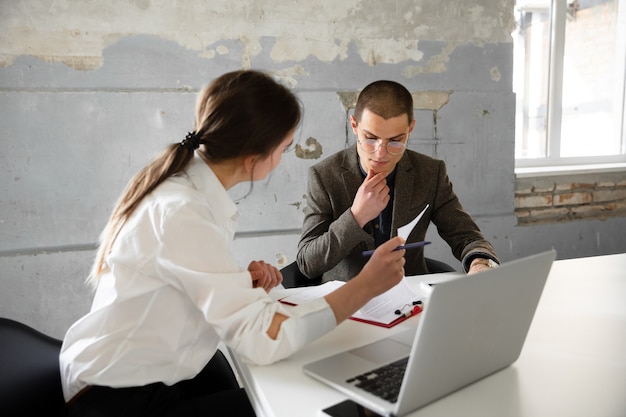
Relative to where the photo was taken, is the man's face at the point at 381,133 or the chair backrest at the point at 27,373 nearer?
the chair backrest at the point at 27,373

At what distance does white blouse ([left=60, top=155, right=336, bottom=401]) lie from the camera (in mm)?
1042

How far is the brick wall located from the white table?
88.3 inches

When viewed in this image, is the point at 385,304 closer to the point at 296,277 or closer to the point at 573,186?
the point at 296,277

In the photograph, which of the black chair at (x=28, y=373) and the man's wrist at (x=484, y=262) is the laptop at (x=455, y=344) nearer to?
the black chair at (x=28, y=373)

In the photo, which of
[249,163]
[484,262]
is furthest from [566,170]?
[249,163]

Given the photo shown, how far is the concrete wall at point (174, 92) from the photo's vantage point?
2605mm

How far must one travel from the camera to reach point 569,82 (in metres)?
4.02

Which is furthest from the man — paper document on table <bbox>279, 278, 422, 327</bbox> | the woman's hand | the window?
the window

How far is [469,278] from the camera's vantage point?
2.60 ft

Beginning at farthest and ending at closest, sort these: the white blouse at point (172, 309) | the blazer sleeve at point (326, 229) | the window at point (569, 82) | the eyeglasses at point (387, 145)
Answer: the window at point (569, 82) < the eyeglasses at point (387, 145) < the blazer sleeve at point (326, 229) < the white blouse at point (172, 309)

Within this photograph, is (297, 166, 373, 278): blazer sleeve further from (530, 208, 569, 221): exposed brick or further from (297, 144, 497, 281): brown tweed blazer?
(530, 208, 569, 221): exposed brick

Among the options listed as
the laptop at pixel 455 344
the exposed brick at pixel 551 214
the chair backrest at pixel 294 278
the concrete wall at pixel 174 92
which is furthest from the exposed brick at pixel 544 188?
the laptop at pixel 455 344

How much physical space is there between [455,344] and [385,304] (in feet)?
1.85

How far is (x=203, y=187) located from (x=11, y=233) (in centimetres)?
188
